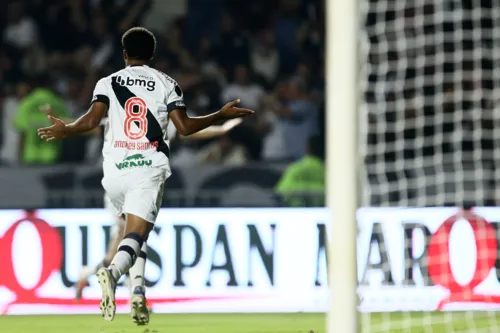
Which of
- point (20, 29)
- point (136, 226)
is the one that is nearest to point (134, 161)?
point (136, 226)

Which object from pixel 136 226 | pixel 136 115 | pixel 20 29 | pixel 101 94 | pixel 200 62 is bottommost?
pixel 136 226

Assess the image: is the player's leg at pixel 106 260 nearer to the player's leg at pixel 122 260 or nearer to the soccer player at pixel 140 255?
the soccer player at pixel 140 255

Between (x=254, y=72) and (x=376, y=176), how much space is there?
255cm

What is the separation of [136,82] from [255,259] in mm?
3504

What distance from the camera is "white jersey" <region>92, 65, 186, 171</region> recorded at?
7117mm

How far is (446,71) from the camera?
13484 millimetres

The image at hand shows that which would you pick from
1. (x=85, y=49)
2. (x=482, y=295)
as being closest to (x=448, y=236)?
(x=482, y=295)

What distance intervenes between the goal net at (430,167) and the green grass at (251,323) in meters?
0.03

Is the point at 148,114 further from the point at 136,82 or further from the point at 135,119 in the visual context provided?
the point at 136,82

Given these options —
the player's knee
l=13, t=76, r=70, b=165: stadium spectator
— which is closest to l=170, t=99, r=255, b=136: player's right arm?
the player's knee

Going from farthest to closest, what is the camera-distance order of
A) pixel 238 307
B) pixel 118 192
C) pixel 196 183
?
pixel 196 183 → pixel 238 307 → pixel 118 192

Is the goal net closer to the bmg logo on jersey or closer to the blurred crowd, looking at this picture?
the blurred crowd

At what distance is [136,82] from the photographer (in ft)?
23.5

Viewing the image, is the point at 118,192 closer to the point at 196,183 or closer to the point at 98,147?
the point at 196,183
